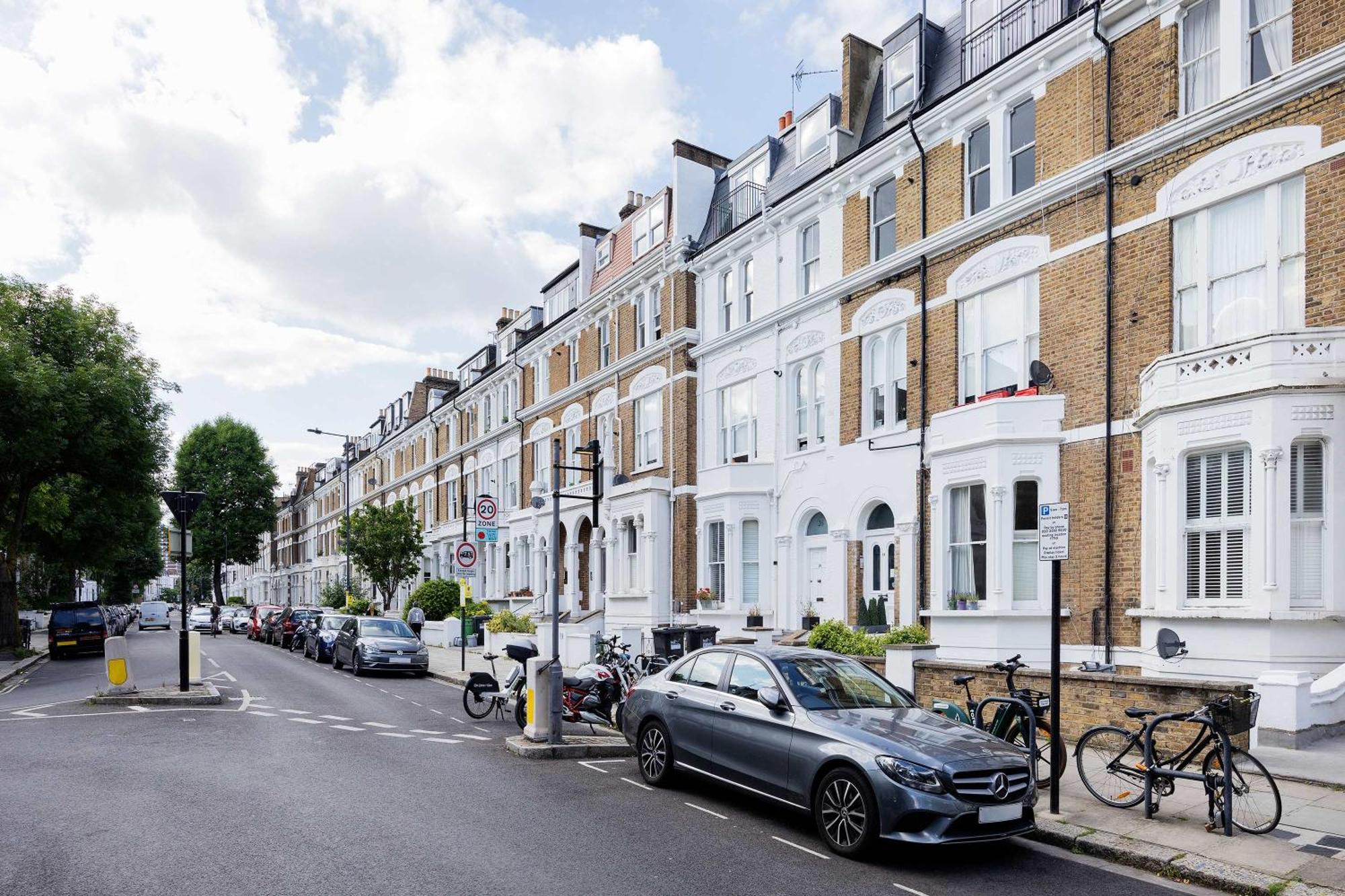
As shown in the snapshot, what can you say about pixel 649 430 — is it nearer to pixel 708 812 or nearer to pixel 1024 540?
pixel 1024 540

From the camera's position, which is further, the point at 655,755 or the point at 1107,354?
the point at 1107,354

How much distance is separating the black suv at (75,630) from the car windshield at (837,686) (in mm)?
28895

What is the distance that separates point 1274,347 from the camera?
11461mm

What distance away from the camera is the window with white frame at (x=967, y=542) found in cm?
1598

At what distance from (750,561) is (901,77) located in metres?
11.2

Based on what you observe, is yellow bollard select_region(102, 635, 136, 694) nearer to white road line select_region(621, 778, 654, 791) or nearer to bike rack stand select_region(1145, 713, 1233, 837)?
white road line select_region(621, 778, 654, 791)

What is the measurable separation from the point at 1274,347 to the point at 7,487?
31986 mm

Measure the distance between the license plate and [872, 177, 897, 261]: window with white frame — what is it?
13.5 m

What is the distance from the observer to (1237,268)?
12727mm

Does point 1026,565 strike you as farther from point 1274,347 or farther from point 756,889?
point 756,889

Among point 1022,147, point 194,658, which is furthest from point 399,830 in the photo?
point 1022,147

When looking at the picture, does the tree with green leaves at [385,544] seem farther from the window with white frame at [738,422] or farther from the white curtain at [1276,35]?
the white curtain at [1276,35]

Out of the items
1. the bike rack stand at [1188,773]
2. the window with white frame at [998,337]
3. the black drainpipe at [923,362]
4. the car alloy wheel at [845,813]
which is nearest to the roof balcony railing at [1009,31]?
the black drainpipe at [923,362]

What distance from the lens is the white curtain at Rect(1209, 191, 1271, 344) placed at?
1245 cm
